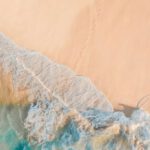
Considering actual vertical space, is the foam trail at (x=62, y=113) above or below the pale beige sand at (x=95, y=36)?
below

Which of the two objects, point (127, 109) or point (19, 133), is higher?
point (127, 109)

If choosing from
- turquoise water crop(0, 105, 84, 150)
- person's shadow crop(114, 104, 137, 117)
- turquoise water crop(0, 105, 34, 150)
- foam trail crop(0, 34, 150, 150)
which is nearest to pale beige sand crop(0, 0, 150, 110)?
person's shadow crop(114, 104, 137, 117)

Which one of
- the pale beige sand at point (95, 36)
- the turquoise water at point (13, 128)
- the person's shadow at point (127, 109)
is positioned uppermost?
the pale beige sand at point (95, 36)

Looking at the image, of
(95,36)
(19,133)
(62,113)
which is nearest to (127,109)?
(62,113)

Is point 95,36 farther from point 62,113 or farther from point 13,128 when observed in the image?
point 13,128

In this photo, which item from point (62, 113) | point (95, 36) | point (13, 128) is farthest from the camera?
point (95, 36)

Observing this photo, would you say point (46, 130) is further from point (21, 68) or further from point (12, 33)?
point (12, 33)

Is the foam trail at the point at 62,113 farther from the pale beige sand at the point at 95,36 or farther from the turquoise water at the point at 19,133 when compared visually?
the pale beige sand at the point at 95,36

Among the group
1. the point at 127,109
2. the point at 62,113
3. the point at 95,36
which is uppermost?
the point at 95,36

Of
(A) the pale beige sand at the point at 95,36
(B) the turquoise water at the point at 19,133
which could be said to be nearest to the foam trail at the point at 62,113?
(B) the turquoise water at the point at 19,133
